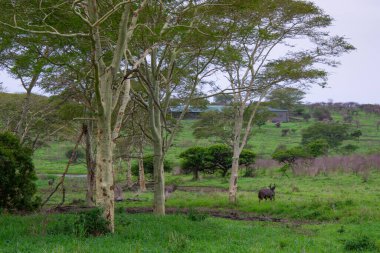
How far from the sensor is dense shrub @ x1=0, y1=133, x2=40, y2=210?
532 inches

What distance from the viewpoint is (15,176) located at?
1380cm

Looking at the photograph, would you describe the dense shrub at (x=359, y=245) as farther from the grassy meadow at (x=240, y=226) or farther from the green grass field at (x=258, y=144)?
the green grass field at (x=258, y=144)

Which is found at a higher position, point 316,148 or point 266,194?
point 316,148

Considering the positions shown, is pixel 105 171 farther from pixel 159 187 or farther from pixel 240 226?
pixel 159 187

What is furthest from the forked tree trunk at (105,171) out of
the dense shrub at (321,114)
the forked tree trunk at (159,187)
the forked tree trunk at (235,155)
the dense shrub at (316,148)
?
the dense shrub at (321,114)

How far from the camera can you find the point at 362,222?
44.4ft

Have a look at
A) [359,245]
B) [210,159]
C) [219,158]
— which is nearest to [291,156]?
[219,158]

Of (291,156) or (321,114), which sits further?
(321,114)

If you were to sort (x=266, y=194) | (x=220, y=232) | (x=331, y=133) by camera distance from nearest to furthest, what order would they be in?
(x=220, y=232)
(x=266, y=194)
(x=331, y=133)

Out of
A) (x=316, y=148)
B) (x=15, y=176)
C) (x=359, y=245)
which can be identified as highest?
(x=15, y=176)

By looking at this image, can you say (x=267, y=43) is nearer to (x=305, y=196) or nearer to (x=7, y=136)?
(x=305, y=196)

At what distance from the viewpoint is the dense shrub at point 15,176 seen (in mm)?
13508

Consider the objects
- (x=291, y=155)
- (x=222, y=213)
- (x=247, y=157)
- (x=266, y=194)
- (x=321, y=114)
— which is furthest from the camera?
(x=321, y=114)

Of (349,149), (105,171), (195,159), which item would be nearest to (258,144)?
(349,149)
